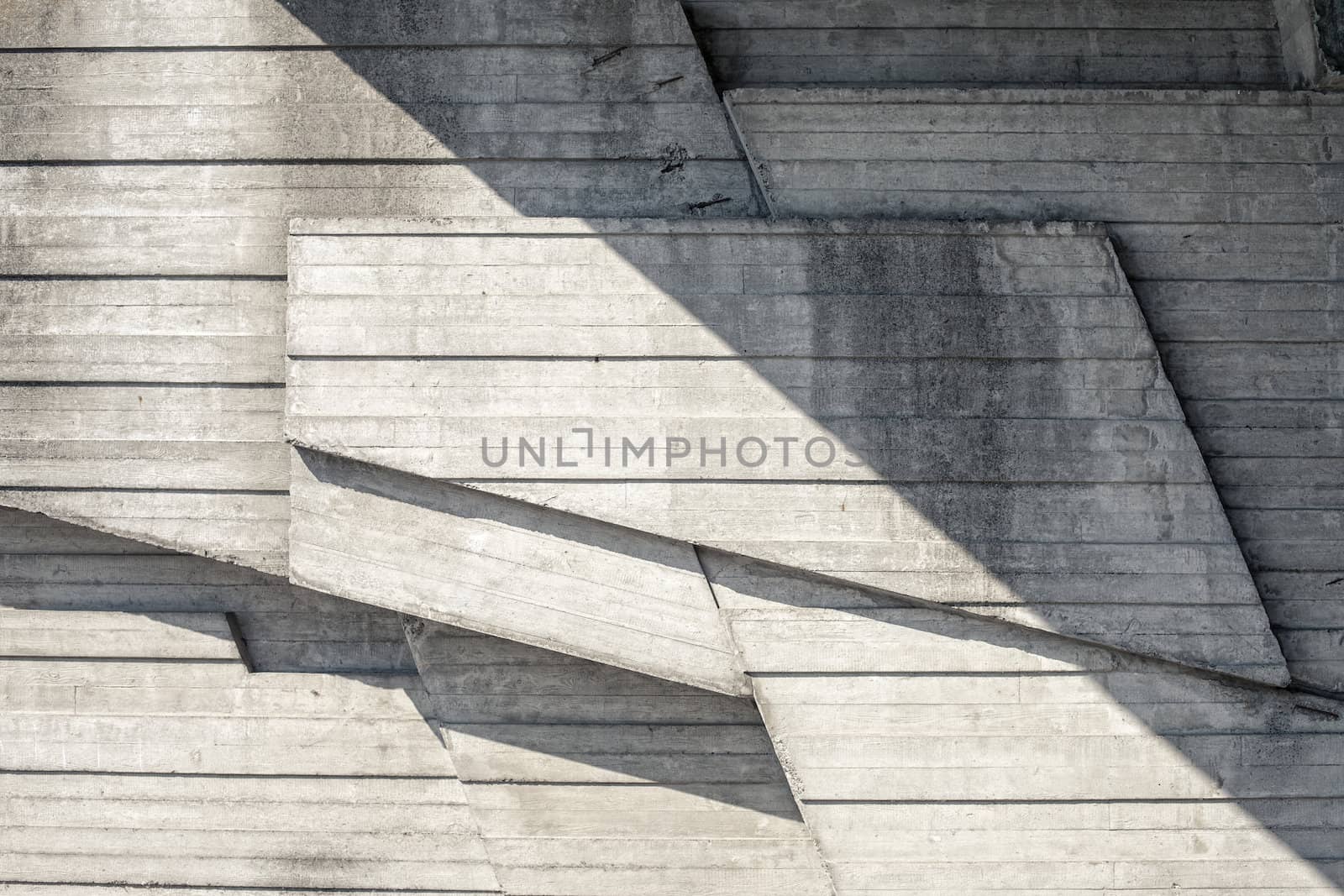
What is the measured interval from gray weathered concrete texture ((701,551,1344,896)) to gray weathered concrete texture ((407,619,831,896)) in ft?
1.50

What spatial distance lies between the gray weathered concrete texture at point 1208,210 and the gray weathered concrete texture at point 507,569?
5.22 feet

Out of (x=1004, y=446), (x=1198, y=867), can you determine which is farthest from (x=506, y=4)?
(x=1198, y=867)

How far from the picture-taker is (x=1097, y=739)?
3.81m

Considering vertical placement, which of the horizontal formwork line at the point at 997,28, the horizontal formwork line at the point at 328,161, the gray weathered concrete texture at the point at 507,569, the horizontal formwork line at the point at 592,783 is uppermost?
the horizontal formwork line at the point at 997,28

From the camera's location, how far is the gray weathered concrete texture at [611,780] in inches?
165

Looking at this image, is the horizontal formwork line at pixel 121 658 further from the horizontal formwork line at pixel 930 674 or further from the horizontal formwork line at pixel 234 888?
the horizontal formwork line at pixel 930 674

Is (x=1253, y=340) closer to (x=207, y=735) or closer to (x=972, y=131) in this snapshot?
(x=972, y=131)

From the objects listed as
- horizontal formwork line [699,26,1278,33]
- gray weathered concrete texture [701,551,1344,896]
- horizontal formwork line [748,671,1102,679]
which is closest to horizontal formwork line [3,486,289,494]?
gray weathered concrete texture [701,551,1344,896]

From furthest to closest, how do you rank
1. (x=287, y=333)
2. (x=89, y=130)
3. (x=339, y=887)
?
1. (x=339, y=887)
2. (x=89, y=130)
3. (x=287, y=333)

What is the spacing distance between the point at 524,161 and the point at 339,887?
3.34 meters

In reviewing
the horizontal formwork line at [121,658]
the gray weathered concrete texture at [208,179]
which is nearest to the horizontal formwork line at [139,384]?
the gray weathered concrete texture at [208,179]

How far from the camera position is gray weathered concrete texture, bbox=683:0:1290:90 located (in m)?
4.03

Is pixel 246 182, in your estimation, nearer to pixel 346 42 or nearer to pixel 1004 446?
→ pixel 346 42

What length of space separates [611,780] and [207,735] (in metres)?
1.85
